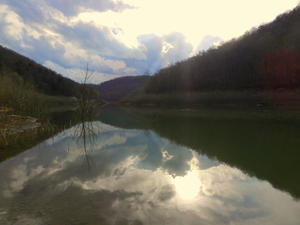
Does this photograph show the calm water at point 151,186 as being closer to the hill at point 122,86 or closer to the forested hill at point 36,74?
the forested hill at point 36,74

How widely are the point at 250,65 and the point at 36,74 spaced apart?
214 ft

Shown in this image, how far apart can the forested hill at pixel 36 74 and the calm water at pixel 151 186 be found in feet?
232

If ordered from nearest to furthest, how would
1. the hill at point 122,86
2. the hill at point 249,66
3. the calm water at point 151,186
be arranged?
the calm water at point 151,186 < the hill at point 249,66 < the hill at point 122,86

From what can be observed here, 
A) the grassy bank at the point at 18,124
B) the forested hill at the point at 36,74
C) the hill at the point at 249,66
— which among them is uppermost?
the hill at the point at 249,66

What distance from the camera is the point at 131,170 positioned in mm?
7070

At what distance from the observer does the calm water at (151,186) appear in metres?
4.20

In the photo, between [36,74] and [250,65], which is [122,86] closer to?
[36,74]

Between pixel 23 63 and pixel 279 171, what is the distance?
88877 mm

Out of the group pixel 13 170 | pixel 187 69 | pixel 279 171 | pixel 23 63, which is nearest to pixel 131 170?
pixel 13 170

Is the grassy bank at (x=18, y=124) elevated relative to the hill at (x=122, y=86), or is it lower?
lower

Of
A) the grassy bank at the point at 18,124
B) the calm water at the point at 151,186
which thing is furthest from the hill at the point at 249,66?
the calm water at the point at 151,186

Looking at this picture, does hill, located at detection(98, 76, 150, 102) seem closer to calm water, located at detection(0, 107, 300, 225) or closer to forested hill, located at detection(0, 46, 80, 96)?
forested hill, located at detection(0, 46, 80, 96)

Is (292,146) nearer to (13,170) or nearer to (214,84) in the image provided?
(13,170)

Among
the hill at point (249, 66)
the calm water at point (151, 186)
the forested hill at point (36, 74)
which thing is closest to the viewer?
the calm water at point (151, 186)
